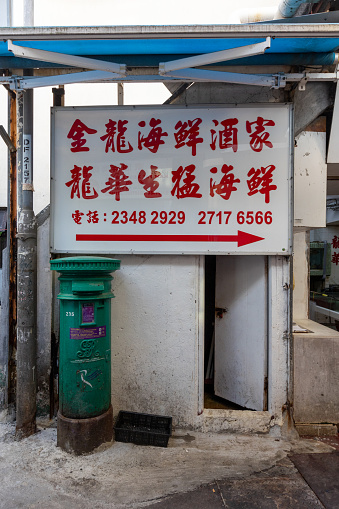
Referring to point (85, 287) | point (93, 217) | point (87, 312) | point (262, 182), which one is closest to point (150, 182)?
point (93, 217)

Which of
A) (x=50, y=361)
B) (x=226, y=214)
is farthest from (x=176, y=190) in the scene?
(x=50, y=361)

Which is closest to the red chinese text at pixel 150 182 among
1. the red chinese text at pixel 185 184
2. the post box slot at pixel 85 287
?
the red chinese text at pixel 185 184

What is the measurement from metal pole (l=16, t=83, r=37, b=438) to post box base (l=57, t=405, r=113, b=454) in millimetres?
514

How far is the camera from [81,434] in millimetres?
2996

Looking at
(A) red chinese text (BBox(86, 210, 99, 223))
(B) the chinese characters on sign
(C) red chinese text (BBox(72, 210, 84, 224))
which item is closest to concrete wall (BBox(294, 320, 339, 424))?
(A) red chinese text (BBox(86, 210, 99, 223))

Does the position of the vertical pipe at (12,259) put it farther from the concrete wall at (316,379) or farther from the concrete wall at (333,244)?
the concrete wall at (333,244)

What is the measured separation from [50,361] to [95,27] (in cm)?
A: 328

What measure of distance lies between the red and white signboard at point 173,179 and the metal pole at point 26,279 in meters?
0.27

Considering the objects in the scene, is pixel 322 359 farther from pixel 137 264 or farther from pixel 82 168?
pixel 82 168

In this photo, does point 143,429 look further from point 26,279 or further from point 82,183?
point 82,183

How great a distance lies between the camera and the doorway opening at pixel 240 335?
3.61 metres

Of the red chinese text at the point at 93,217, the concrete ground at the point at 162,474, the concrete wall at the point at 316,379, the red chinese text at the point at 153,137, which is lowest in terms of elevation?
the concrete ground at the point at 162,474

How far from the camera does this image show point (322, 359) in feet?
11.5

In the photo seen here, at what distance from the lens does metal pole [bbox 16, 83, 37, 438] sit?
11.0 feet
